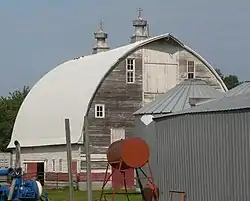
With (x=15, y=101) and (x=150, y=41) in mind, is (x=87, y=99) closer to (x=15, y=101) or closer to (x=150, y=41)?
(x=150, y=41)

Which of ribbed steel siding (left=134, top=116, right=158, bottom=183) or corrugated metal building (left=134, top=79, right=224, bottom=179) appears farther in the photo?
corrugated metal building (left=134, top=79, right=224, bottom=179)

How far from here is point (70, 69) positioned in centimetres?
6544

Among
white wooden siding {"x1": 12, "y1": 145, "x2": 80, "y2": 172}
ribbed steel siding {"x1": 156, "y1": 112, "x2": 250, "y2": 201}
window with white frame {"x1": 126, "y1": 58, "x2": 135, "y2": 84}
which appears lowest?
white wooden siding {"x1": 12, "y1": 145, "x2": 80, "y2": 172}

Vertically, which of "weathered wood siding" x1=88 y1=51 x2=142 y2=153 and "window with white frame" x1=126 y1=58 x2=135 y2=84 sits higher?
"window with white frame" x1=126 y1=58 x2=135 y2=84

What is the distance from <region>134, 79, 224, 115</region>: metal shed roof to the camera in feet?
155

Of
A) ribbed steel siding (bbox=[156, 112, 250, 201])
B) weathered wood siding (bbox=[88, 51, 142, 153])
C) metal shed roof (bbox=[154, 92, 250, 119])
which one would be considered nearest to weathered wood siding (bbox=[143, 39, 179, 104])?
weathered wood siding (bbox=[88, 51, 142, 153])

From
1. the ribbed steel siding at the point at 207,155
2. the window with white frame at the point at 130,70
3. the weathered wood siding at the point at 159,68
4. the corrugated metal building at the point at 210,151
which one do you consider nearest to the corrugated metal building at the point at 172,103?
the window with white frame at the point at 130,70

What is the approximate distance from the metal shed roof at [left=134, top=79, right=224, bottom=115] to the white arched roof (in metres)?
9.62

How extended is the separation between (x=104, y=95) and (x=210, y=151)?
32681 mm

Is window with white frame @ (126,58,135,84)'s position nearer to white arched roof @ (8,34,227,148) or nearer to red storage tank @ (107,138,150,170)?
white arched roof @ (8,34,227,148)

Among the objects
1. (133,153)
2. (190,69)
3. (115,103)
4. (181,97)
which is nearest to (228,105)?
(133,153)

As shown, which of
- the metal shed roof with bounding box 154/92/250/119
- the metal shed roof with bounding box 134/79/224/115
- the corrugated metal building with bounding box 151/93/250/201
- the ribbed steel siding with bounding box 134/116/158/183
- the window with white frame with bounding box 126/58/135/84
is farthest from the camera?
the window with white frame with bounding box 126/58/135/84

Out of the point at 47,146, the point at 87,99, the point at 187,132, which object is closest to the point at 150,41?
the point at 87,99

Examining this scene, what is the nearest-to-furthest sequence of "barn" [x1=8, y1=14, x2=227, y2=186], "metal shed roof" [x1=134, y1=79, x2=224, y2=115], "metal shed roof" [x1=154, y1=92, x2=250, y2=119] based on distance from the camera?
"metal shed roof" [x1=154, y1=92, x2=250, y2=119] → "metal shed roof" [x1=134, y1=79, x2=224, y2=115] → "barn" [x1=8, y1=14, x2=227, y2=186]
